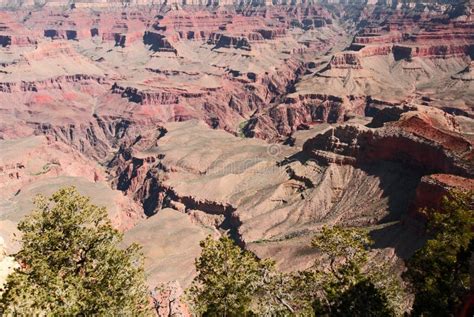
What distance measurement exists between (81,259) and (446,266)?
21.6 m

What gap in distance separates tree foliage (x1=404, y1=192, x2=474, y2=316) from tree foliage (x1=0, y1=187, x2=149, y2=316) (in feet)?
54.6

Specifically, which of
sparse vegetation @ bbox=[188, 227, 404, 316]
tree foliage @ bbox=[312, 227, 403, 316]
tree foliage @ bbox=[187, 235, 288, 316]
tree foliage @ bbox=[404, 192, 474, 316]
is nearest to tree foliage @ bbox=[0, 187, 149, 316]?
tree foliage @ bbox=[187, 235, 288, 316]

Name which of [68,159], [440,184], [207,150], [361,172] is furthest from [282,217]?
[68,159]

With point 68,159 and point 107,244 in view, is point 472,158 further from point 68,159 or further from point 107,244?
point 68,159

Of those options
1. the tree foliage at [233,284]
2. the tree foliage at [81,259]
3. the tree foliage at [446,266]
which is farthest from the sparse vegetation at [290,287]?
the tree foliage at [81,259]

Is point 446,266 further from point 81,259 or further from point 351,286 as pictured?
point 81,259

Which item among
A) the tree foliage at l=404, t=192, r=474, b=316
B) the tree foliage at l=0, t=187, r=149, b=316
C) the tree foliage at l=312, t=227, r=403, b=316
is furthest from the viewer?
the tree foliage at l=312, t=227, r=403, b=316

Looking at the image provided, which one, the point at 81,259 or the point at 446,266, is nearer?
the point at 446,266

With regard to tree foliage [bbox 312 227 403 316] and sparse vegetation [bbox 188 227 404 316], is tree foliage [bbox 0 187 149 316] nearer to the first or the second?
sparse vegetation [bbox 188 227 404 316]

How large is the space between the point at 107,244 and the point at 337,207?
6862 cm

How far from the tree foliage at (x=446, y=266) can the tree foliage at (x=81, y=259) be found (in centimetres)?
1663

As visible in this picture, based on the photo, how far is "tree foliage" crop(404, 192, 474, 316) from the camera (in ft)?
87.6

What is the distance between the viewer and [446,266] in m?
27.7

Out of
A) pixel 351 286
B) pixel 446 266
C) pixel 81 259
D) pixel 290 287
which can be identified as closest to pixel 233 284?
pixel 290 287
